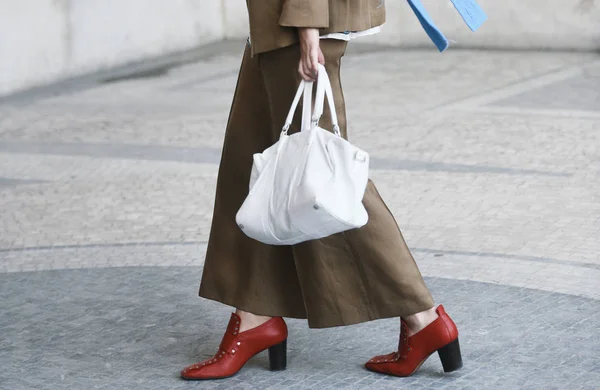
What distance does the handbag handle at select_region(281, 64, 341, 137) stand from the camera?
3.22 meters

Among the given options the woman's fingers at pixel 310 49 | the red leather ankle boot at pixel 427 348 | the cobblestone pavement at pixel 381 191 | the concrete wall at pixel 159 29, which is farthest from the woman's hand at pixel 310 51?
the concrete wall at pixel 159 29

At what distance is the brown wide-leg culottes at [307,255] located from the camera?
339 centimetres

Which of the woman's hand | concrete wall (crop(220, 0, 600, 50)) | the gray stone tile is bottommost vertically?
concrete wall (crop(220, 0, 600, 50))

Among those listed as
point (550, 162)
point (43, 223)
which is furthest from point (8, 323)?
point (550, 162)

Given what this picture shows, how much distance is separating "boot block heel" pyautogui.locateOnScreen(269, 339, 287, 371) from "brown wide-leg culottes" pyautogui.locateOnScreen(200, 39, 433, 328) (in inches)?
4.4

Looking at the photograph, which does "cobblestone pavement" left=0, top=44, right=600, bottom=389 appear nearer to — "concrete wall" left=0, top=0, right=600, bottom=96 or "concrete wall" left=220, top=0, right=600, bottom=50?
"concrete wall" left=0, top=0, right=600, bottom=96

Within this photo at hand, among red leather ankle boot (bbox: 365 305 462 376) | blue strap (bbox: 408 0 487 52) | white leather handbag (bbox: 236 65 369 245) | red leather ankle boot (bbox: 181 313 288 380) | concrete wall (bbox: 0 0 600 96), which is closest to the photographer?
white leather handbag (bbox: 236 65 369 245)

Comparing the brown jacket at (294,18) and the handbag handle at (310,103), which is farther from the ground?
the brown jacket at (294,18)

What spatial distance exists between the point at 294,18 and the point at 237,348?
107 centimetres

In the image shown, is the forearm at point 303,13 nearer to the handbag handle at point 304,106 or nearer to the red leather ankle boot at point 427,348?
the handbag handle at point 304,106

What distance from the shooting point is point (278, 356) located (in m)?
3.64

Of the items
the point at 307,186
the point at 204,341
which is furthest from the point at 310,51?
the point at 204,341

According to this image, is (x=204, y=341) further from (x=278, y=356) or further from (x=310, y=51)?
(x=310, y=51)

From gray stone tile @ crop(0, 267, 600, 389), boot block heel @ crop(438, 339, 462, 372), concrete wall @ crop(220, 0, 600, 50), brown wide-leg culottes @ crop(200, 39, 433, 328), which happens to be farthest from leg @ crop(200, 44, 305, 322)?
concrete wall @ crop(220, 0, 600, 50)
